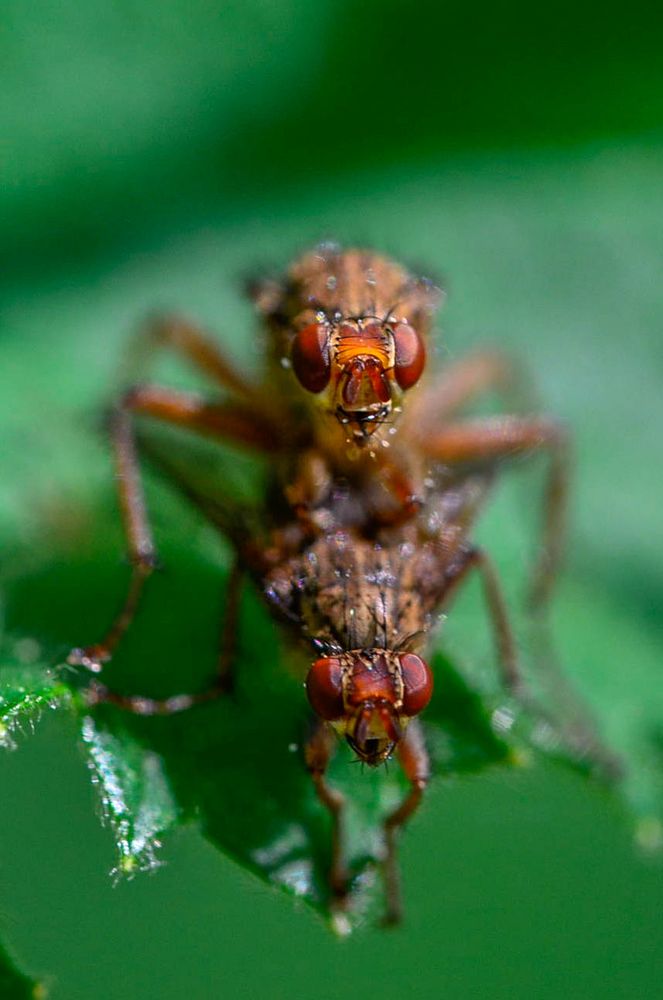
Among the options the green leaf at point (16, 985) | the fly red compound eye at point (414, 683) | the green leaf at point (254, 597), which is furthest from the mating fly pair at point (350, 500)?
the green leaf at point (16, 985)

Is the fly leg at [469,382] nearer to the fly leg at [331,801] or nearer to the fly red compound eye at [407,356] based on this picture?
the fly red compound eye at [407,356]

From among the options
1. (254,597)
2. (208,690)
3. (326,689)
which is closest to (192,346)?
(254,597)

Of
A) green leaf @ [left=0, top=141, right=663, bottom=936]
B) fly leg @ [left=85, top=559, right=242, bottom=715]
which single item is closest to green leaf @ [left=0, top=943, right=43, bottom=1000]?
green leaf @ [left=0, top=141, right=663, bottom=936]

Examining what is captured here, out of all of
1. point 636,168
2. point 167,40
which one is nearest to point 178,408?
point 167,40

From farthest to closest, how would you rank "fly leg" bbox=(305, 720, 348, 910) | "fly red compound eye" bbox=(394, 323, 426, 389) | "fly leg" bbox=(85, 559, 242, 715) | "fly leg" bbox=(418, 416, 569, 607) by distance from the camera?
"fly leg" bbox=(418, 416, 569, 607) → "fly red compound eye" bbox=(394, 323, 426, 389) → "fly leg" bbox=(85, 559, 242, 715) → "fly leg" bbox=(305, 720, 348, 910)

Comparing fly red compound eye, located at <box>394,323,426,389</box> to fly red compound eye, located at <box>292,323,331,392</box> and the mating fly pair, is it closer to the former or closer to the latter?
the mating fly pair
